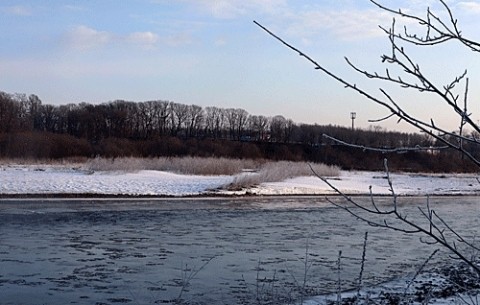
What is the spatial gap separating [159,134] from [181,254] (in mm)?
89008

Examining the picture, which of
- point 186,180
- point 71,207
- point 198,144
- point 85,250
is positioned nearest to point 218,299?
point 85,250

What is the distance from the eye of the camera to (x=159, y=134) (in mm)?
102875

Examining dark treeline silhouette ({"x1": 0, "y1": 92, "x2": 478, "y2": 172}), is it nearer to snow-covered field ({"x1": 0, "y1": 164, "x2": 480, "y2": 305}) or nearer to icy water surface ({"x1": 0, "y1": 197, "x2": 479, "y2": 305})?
snow-covered field ({"x1": 0, "y1": 164, "x2": 480, "y2": 305})

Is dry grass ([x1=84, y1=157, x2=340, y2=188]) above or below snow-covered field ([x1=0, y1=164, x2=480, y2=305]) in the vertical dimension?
above

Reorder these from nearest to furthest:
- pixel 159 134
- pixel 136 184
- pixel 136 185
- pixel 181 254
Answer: pixel 181 254, pixel 136 185, pixel 136 184, pixel 159 134

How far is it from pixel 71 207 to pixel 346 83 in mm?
25518

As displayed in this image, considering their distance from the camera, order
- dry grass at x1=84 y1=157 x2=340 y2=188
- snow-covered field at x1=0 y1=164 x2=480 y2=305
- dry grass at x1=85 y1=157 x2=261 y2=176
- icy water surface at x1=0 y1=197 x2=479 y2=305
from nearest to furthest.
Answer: icy water surface at x1=0 y1=197 x2=479 y2=305, snow-covered field at x1=0 y1=164 x2=480 y2=305, dry grass at x1=84 y1=157 x2=340 y2=188, dry grass at x1=85 y1=157 x2=261 y2=176

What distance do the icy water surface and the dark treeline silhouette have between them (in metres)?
43.5

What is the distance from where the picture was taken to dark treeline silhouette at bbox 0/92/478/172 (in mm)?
71125

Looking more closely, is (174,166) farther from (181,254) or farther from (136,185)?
(181,254)

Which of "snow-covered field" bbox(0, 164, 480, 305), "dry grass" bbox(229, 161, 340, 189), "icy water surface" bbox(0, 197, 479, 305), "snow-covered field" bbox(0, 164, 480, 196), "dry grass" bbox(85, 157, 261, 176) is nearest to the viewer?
"icy water surface" bbox(0, 197, 479, 305)

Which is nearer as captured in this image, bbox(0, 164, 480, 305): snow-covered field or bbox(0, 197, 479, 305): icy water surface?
bbox(0, 197, 479, 305): icy water surface

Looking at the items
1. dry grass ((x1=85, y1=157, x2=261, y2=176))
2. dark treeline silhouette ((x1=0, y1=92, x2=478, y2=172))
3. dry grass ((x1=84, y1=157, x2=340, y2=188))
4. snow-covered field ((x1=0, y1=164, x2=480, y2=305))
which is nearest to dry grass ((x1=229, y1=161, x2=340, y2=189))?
dry grass ((x1=84, y1=157, x2=340, y2=188))

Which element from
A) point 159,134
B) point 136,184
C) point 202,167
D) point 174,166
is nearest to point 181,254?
point 136,184
